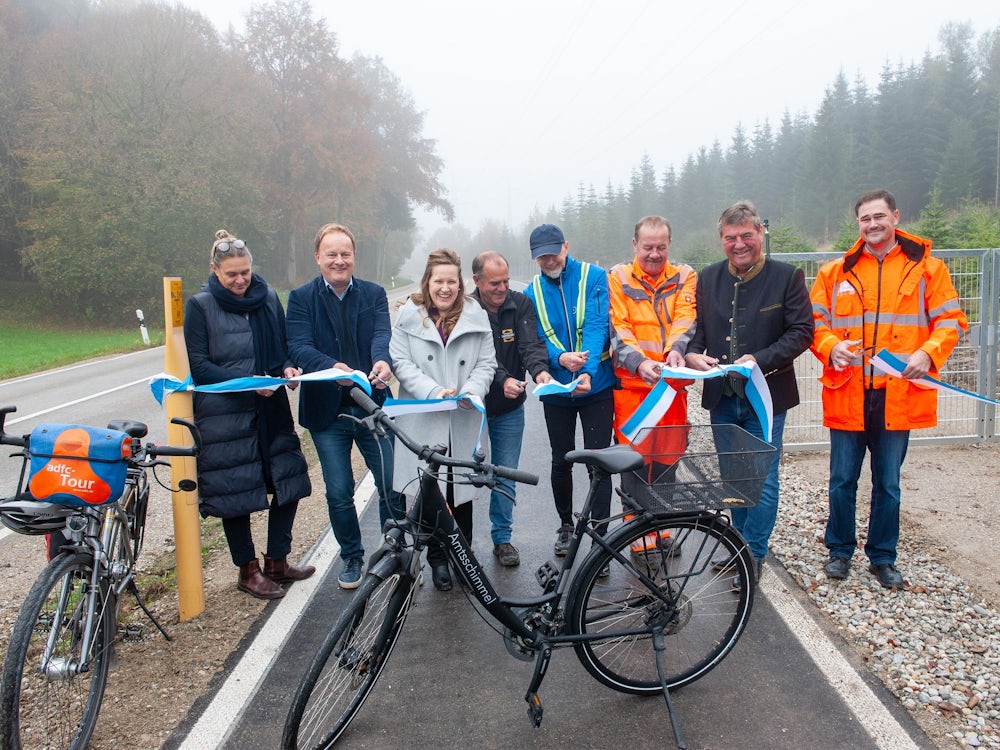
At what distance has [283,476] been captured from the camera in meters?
4.42

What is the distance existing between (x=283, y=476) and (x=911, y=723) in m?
3.42

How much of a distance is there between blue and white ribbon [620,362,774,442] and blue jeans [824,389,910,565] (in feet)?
1.98

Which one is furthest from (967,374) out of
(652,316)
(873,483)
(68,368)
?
(68,368)

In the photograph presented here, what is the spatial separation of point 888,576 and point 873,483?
557 mm

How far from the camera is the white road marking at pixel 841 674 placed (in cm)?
308

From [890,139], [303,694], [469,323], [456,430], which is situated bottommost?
[303,694]

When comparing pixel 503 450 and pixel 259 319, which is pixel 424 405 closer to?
pixel 503 450

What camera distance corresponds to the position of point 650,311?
4.76 metres

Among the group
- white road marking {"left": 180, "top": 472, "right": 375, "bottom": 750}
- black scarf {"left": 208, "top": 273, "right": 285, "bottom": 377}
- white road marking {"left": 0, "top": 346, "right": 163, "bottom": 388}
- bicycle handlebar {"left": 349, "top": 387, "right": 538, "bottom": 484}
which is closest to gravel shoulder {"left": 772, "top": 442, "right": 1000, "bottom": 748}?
bicycle handlebar {"left": 349, "top": 387, "right": 538, "bottom": 484}

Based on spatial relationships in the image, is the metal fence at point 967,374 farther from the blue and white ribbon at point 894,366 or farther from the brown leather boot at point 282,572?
the brown leather boot at point 282,572

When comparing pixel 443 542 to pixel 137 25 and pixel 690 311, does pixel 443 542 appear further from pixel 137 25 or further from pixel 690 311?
pixel 137 25

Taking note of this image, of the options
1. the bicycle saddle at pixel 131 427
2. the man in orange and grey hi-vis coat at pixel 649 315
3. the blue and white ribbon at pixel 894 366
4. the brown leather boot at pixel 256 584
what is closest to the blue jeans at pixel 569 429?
the man in orange and grey hi-vis coat at pixel 649 315

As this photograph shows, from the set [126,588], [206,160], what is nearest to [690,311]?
[126,588]

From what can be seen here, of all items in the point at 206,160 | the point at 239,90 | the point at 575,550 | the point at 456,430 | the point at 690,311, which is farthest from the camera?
the point at 239,90
